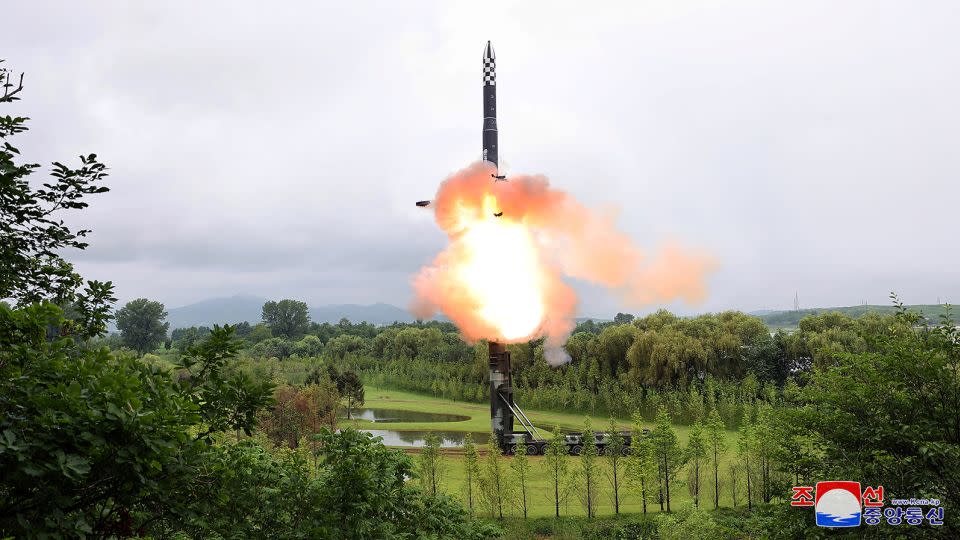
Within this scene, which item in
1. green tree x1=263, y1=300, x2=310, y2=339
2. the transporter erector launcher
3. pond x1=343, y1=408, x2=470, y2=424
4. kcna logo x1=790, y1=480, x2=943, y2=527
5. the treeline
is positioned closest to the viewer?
kcna logo x1=790, y1=480, x2=943, y2=527

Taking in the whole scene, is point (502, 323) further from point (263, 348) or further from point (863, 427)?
point (263, 348)

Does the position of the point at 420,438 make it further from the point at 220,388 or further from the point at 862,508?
the point at 220,388

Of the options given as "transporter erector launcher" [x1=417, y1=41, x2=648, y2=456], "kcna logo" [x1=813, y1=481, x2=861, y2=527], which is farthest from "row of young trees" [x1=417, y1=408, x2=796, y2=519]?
"kcna logo" [x1=813, y1=481, x2=861, y2=527]

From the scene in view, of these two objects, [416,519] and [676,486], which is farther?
[676,486]

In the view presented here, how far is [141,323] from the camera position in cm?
12950

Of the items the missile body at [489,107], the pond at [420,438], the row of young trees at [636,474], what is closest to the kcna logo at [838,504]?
the row of young trees at [636,474]

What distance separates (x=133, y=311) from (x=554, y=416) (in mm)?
108842

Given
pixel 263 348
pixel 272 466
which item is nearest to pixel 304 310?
pixel 263 348

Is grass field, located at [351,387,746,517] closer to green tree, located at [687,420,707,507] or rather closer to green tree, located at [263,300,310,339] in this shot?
green tree, located at [687,420,707,507]

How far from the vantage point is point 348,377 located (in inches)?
2373

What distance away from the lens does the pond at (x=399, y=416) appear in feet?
197

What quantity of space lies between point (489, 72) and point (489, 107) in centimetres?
259

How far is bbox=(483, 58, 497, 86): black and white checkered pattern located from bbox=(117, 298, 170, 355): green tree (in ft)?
385

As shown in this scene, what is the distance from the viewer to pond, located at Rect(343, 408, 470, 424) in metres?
60.1
